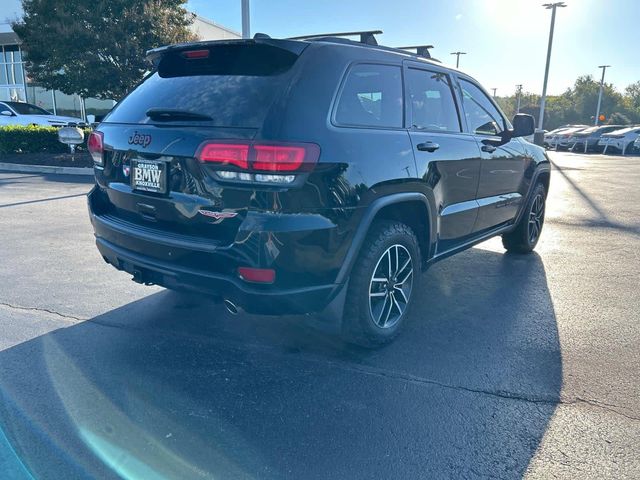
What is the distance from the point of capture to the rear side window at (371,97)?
3.02m

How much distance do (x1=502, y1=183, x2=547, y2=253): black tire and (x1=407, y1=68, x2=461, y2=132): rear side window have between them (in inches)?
84.7

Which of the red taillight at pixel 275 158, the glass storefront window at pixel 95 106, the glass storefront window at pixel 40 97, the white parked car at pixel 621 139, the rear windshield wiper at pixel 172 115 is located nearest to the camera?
the red taillight at pixel 275 158

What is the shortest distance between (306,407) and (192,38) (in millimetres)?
16183

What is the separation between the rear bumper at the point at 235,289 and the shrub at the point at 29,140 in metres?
13.6

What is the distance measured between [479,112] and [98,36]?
12843 mm

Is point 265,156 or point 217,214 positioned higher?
point 265,156

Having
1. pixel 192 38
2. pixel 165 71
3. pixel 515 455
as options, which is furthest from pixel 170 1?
pixel 515 455

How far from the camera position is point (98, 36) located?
1390cm

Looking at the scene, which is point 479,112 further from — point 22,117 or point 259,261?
point 22,117

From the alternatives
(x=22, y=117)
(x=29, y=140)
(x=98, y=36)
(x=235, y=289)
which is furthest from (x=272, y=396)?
(x=22, y=117)

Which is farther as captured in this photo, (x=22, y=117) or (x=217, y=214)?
(x=22, y=117)

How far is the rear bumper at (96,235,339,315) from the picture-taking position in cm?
269

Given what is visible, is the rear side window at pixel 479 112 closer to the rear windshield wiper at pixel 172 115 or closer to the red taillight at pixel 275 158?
the red taillight at pixel 275 158

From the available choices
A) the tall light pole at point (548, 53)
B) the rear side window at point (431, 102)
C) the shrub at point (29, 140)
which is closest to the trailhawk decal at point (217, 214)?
the rear side window at point (431, 102)
